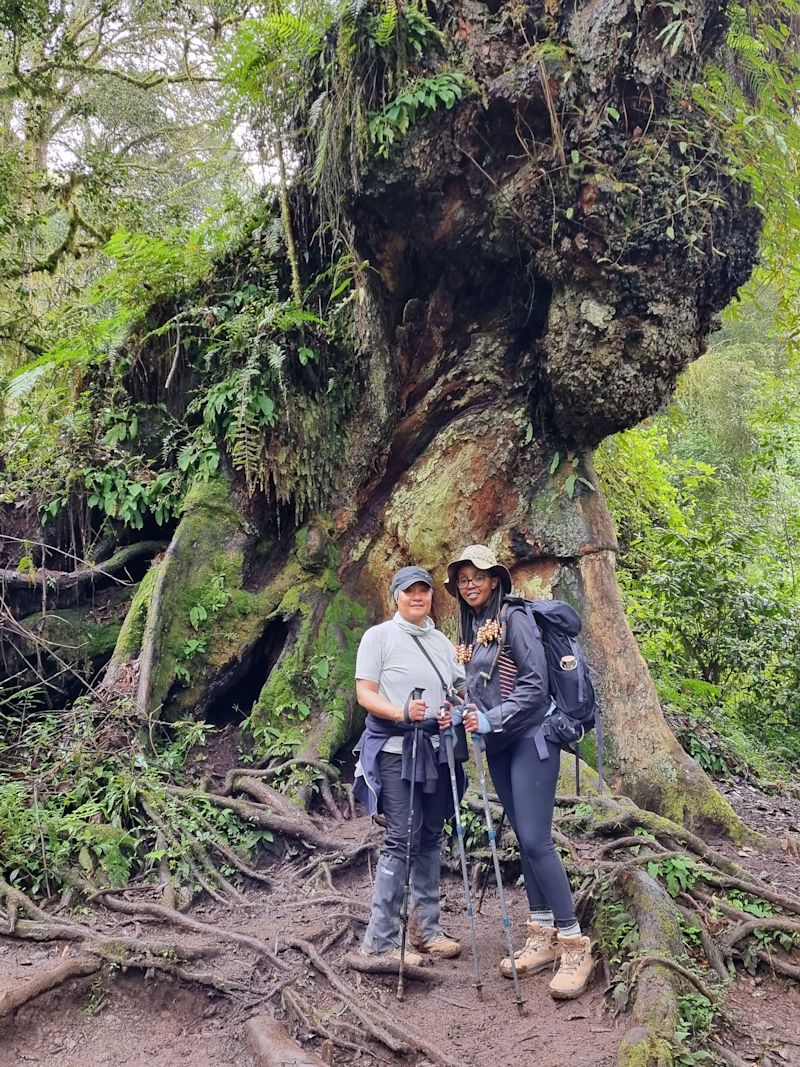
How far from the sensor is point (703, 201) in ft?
23.3

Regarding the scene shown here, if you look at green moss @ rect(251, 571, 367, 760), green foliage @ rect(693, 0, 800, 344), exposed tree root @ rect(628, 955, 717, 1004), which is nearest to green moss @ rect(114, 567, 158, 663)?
green moss @ rect(251, 571, 367, 760)

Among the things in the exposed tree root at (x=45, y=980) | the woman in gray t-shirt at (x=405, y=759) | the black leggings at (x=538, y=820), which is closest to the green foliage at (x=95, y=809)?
the exposed tree root at (x=45, y=980)

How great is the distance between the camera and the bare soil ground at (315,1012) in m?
3.58

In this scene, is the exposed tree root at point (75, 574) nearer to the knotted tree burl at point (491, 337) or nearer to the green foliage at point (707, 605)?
the knotted tree burl at point (491, 337)

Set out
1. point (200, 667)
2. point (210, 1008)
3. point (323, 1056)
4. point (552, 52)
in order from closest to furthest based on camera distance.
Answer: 1. point (323, 1056)
2. point (210, 1008)
3. point (552, 52)
4. point (200, 667)

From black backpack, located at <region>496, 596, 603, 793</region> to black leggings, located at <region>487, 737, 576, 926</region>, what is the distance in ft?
0.47

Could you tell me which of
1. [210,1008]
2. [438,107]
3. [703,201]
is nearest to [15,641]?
[210,1008]

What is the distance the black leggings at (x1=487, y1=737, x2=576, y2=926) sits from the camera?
159 inches

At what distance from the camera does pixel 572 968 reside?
13.1 feet

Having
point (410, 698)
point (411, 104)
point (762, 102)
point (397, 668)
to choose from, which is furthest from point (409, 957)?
point (762, 102)

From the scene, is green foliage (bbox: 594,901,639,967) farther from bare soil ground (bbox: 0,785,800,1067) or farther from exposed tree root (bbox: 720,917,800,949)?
exposed tree root (bbox: 720,917,800,949)

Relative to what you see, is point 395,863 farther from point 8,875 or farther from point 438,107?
point 438,107

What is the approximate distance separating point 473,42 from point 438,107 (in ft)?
2.56

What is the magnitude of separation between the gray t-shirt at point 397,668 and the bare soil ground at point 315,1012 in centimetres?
132
